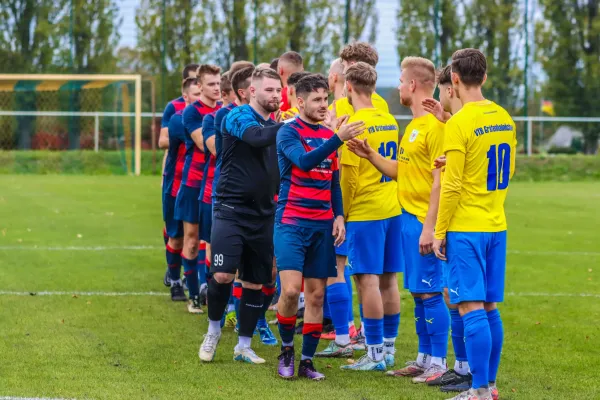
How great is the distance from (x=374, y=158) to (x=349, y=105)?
0.99m

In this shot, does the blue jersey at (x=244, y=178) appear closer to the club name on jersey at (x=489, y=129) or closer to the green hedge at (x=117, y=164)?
the club name on jersey at (x=489, y=129)

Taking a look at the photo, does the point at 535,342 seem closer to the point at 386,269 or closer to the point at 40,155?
the point at 386,269

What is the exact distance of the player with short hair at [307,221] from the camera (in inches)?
248

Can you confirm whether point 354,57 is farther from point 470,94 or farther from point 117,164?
point 117,164

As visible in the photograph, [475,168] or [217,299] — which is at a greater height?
[475,168]

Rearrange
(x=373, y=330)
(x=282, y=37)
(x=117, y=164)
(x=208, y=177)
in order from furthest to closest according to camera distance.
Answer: (x=282, y=37)
(x=117, y=164)
(x=208, y=177)
(x=373, y=330)

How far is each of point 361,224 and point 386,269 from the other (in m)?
0.41

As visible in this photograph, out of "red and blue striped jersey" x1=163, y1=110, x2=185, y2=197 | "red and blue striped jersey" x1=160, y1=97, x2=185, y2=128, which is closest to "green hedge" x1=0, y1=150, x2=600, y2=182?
"red and blue striped jersey" x1=160, y1=97, x2=185, y2=128

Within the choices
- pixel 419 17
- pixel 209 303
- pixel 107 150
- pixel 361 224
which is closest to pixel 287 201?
pixel 361 224

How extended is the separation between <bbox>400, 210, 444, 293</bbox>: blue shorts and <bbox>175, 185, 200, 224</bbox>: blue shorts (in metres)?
3.10

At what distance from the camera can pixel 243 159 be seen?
6.91 m

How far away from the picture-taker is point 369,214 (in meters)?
6.80

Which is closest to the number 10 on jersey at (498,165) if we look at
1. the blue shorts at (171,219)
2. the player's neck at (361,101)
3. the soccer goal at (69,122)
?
the player's neck at (361,101)

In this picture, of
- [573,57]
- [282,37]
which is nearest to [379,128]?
[282,37]
